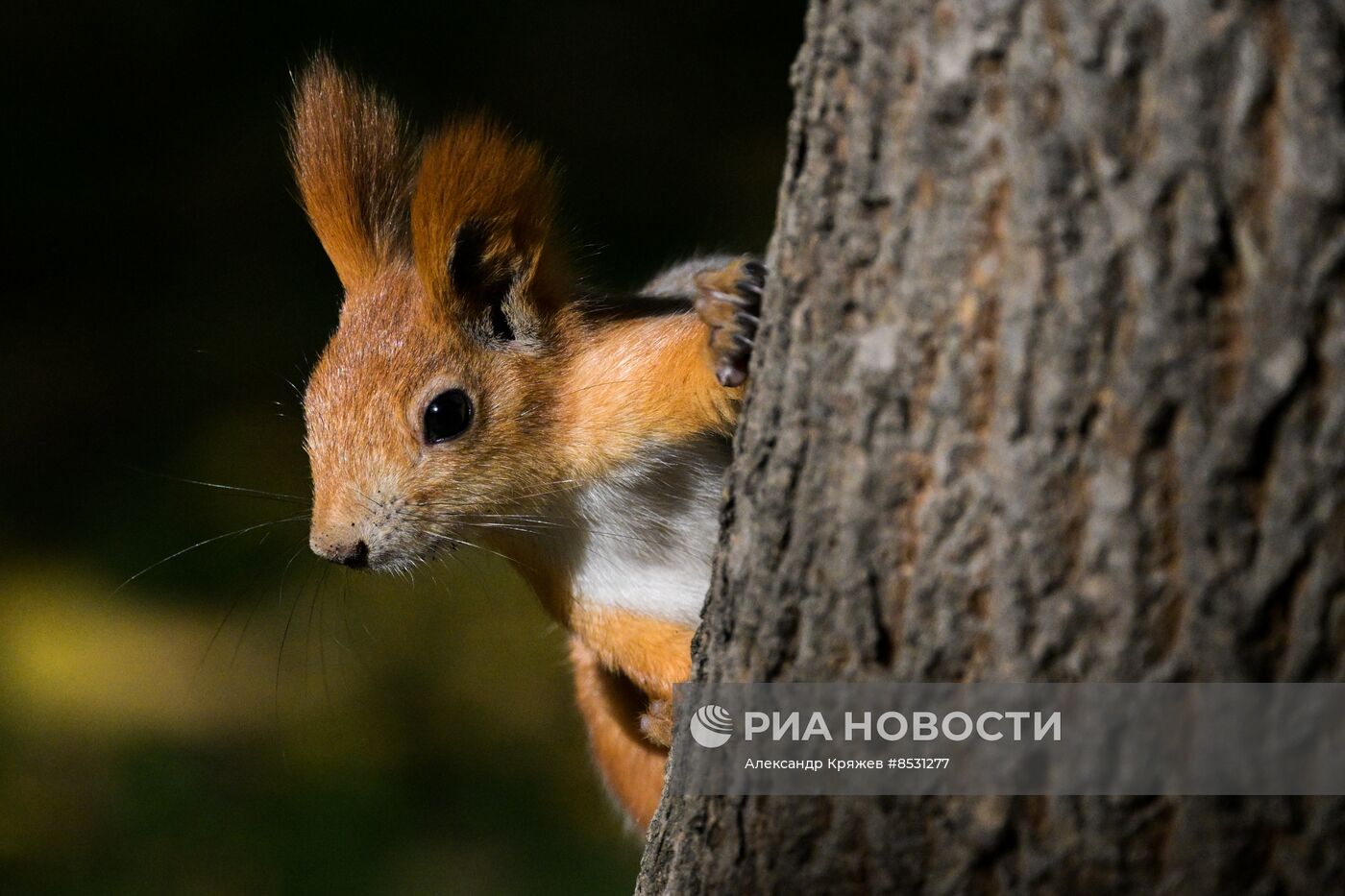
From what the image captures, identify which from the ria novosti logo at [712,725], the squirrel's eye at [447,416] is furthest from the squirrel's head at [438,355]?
the ria novosti logo at [712,725]

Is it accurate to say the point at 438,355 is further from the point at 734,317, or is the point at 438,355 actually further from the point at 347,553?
the point at 734,317

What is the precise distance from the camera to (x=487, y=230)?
1113 millimetres

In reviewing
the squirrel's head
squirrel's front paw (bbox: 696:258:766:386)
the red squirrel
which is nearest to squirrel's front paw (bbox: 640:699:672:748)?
the red squirrel

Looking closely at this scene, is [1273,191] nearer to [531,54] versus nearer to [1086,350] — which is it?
[1086,350]

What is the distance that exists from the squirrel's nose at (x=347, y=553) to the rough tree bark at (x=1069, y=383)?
570 millimetres

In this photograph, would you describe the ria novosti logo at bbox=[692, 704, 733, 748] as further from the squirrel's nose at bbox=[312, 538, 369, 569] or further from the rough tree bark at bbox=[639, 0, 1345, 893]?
the squirrel's nose at bbox=[312, 538, 369, 569]

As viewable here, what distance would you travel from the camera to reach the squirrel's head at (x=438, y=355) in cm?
109

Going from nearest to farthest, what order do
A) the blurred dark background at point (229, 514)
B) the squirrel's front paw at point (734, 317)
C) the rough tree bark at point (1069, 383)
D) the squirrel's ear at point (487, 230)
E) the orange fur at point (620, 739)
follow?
1. the rough tree bark at point (1069, 383)
2. the squirrel's front paw at point (734, 317)
3. the squirrel's ear at point (487, 230)
4. the orange fur at point (620, 739)
5. the blurred dark background at point (229, 514)

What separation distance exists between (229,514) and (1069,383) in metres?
1.95

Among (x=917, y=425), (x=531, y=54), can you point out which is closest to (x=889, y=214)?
(x=917, y=425)

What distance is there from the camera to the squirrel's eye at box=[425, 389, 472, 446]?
43.4 inches

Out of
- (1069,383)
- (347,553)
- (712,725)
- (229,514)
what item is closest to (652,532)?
(347,553)

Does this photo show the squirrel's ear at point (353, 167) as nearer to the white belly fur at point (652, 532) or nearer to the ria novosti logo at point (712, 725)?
the white belly fur at point (652, 532)

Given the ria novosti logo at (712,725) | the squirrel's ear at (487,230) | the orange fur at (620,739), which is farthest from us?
the orange fur at (620,739)
